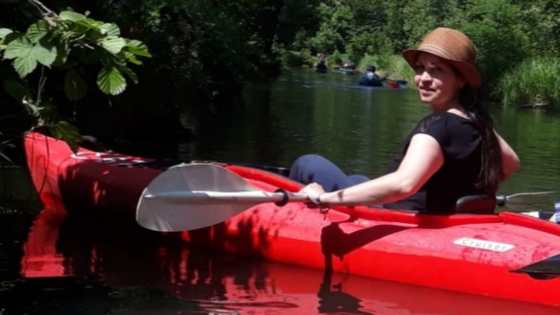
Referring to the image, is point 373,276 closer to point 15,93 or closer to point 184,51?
point 15,93

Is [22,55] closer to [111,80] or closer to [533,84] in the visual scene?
[111,80]

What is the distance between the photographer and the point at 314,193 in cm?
432

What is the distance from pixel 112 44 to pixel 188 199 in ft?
5.40

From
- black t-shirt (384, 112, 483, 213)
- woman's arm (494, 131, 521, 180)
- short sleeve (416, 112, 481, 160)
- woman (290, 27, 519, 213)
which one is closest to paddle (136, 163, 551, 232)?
woman (290, 27, 519, 213)

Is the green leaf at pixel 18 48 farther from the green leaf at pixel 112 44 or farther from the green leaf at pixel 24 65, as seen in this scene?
the green leaf at pixel 112 44

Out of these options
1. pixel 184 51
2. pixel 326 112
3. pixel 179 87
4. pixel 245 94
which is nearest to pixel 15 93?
pixel 179 87

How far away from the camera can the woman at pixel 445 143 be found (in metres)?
3.91

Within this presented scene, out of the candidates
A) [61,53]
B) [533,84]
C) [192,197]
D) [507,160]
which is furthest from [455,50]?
[533,84]

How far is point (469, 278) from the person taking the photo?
13.2 ft

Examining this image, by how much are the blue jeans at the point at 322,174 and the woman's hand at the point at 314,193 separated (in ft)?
0.96

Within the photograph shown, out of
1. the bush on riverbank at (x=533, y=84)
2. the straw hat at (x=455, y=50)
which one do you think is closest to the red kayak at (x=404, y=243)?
the straw hat at (x=455, y=50)

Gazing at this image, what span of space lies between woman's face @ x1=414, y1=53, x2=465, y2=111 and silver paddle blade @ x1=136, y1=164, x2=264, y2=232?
110 cm

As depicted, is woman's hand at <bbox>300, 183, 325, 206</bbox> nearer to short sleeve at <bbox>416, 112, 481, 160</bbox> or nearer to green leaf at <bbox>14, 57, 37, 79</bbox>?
short sleeve at <bbox>416, 112, 481, 160</bbox>

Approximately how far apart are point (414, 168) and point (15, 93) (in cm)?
173
